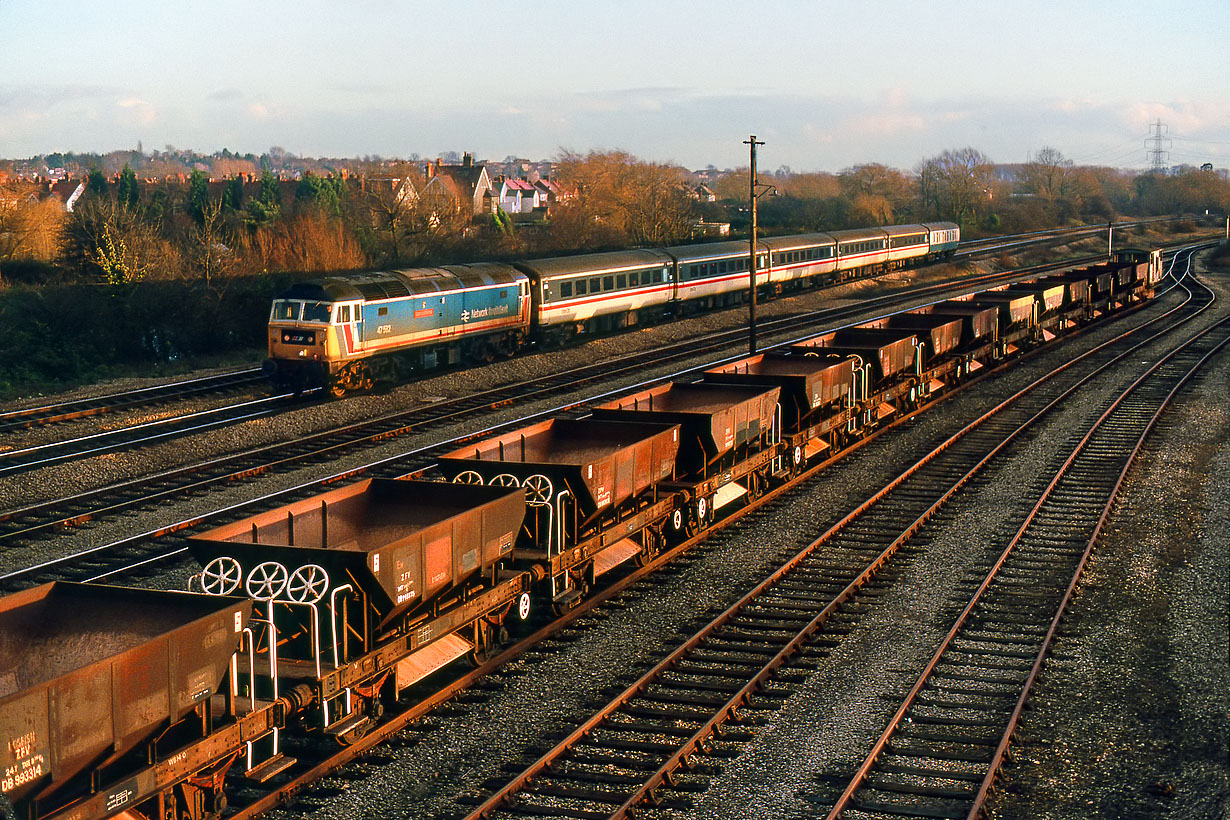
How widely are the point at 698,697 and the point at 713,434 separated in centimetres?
619

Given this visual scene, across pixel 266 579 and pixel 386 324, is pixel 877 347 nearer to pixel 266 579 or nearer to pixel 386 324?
pixel 386 324

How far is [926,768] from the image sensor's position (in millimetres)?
10750

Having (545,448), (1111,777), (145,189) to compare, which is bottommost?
(1111,777)

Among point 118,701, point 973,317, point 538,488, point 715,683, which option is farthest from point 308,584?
point 973,317

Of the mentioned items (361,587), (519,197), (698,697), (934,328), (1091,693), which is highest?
(519,197)

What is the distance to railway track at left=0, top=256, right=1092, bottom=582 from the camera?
17.2 meters

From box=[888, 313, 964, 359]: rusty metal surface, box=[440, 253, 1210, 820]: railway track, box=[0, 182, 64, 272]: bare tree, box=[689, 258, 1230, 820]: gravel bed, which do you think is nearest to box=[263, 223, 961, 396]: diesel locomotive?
box=[888, 313, 964, 359]: rusty metal surface

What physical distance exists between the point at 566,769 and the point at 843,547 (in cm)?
852

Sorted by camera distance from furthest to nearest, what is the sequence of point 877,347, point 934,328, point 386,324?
point 386,324
point 934,328
point 877,347

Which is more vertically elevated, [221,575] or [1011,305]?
[1011,305]

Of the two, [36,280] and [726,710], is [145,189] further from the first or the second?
[726,710]

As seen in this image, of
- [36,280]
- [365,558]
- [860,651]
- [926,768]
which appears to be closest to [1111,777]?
[926,768]

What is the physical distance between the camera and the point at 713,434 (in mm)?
17828

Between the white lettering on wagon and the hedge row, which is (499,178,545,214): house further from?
the white lettering on wagon
